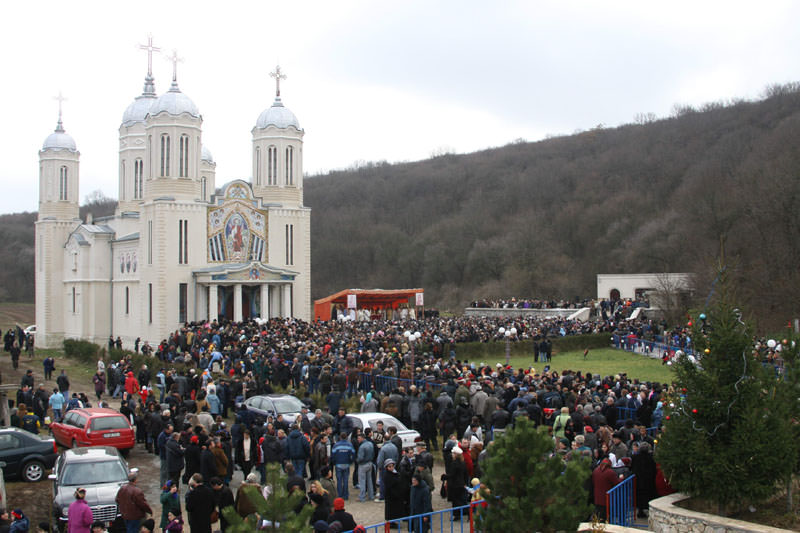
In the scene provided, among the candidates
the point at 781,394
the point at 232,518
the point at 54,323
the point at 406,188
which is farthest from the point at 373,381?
the point at 406,188

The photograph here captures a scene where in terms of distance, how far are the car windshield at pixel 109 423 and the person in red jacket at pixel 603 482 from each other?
1088 cm

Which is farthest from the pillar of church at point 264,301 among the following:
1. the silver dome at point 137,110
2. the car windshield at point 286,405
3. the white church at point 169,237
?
the car windshield at point 286,405

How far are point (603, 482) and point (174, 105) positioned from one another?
36.2 meters

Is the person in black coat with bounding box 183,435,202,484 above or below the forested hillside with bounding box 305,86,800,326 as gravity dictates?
below

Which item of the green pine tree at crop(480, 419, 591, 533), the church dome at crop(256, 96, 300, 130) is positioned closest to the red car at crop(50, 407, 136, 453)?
the green pine tree at crop(480, 419, 591, 533)

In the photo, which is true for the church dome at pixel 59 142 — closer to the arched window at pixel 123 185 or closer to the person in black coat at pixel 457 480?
the arched window at pixel 123 185

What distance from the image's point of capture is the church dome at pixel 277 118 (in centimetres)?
4544

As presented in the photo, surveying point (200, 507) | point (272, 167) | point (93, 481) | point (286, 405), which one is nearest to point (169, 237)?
point (272, 167)

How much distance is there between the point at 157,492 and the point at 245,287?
92.2 ft

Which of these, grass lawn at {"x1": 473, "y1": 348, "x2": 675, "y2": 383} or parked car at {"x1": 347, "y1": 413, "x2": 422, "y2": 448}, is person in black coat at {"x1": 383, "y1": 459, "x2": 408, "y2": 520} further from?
grass lawn at {"x1": 473, "y1": 348, "x2": 675, "y2": 383}

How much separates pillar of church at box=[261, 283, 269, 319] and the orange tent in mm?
5835

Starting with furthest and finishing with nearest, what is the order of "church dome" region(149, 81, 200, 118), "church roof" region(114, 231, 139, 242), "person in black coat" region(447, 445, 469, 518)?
1. "church roof" region(114, 231, 139, 242)
2. "church dome" region(149, 81, 200, 118)
3. "person in black coat" region(447, 445, 469, 518)

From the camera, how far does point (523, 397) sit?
15961 mm

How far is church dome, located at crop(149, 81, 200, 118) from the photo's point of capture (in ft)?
136
